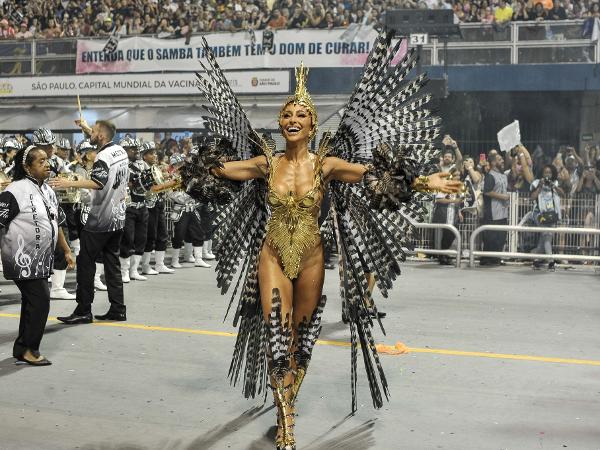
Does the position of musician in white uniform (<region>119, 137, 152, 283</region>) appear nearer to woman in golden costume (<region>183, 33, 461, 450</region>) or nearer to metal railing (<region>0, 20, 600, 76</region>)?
woman in golden costume (<region>183, 33, 461, 450</region>)

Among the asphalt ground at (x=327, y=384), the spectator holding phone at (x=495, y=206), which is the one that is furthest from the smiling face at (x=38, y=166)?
the spectator holding phone at (x=495, y=206)

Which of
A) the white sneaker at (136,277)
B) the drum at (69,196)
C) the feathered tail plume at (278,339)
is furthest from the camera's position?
the white sneaker at (136,277)

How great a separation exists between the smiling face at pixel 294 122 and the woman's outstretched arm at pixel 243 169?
0.27 metres

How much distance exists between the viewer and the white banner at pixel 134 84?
2225 centimetres

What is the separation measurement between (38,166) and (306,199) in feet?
9.83

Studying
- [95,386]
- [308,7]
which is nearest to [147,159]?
[95,386]

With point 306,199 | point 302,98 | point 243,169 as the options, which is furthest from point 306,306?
point 302,98

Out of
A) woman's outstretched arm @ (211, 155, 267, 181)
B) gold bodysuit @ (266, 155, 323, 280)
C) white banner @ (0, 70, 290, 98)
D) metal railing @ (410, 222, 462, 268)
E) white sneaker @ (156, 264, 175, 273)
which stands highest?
white banner @ (0, 70, 290, 98)

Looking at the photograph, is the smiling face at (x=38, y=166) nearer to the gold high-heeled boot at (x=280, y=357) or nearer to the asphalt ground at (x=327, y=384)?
the asphalt ground at (x=327, y=384)

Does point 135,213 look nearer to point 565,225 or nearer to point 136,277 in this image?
point 136,277

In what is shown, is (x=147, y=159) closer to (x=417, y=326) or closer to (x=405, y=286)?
(x=405, y=286)

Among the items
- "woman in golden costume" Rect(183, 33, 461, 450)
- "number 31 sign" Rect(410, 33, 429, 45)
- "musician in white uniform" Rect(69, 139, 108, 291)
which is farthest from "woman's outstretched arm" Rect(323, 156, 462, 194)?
"number 31 sign" Rect(410, 33, 429, 45)

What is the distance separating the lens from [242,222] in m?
6.64

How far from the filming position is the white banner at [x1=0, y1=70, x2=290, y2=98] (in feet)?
73.0
